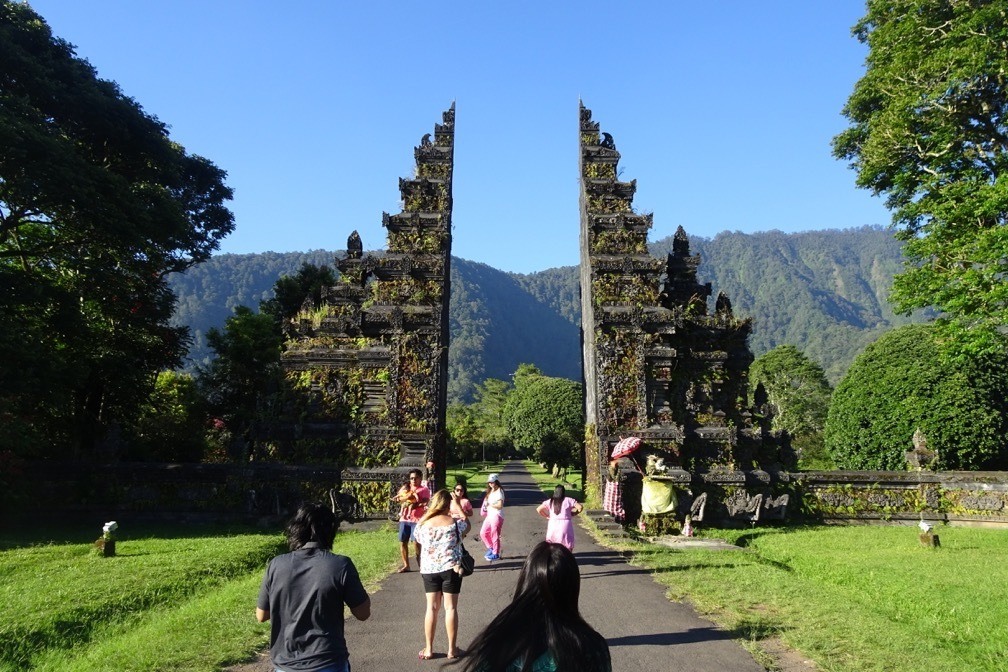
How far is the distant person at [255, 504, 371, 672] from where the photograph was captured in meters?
3.85

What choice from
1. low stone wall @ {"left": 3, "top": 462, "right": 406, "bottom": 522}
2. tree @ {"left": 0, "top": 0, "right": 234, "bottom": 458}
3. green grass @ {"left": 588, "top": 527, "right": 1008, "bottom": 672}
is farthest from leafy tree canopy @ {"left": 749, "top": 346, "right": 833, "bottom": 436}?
tree @ {"left": 0, "top": 0, "right": 234, "bottom": 458}

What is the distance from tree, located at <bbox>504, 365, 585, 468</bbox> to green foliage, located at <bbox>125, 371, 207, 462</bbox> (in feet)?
77.6

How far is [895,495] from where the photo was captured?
658 inches

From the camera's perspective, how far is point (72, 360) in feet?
58.4

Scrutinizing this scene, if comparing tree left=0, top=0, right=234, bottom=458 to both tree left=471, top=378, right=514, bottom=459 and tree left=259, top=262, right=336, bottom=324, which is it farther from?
tree left=471, top=378, right=514, bottom=459

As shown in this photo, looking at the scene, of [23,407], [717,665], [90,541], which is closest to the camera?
[717,665]

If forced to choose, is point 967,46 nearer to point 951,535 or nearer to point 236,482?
point 951,535

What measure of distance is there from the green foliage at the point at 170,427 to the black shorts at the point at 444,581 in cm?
1793

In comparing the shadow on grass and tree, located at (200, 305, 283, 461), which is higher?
tree, located at (200, 305, 283, 461)

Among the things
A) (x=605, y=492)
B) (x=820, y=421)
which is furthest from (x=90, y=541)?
(x=820, y=421)

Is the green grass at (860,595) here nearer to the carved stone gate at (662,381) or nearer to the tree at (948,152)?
the carved stone gate at (662,381)

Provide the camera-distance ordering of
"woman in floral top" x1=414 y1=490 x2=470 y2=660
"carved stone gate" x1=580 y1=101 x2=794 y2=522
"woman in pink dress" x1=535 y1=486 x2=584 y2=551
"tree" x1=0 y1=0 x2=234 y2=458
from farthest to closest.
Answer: "carved stone gate" x1=580 y1=101 x2=794 y2=522
"tree" x1=0 y1=0 x2=234 y2=458
"woman in pink dress" x1=535 y1=486 x2=584 y2=551
"woman in floral top" x1=414 y1=490 x2=470 y2=660

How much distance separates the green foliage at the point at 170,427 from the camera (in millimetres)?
22120

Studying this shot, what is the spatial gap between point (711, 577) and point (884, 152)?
→ 12410 mm
